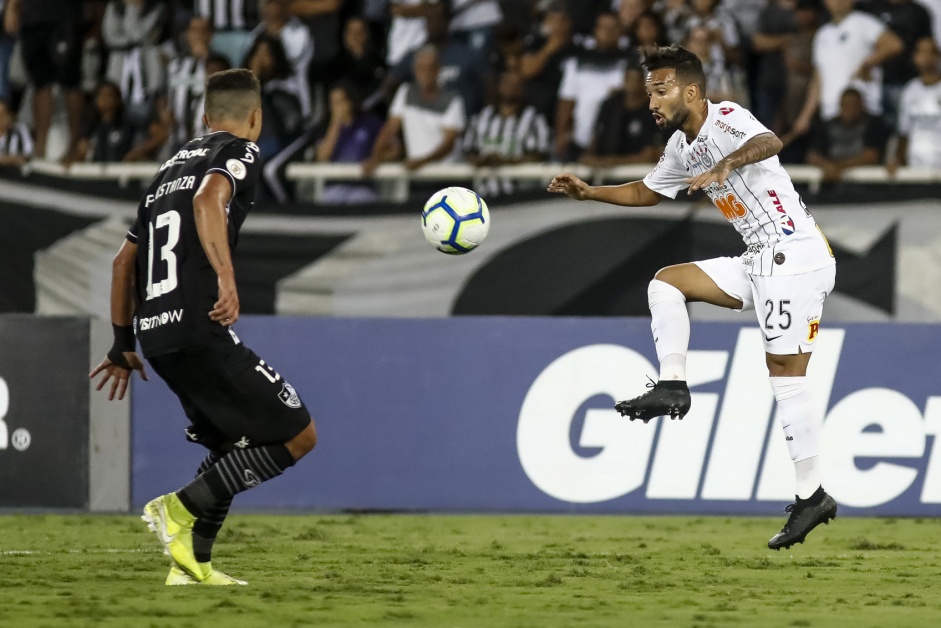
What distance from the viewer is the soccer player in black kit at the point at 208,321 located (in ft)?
21.3

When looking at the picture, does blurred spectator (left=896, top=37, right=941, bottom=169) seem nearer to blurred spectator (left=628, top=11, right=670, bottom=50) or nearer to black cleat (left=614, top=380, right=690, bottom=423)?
blurred spectator (left=628, top=11, right=670, bottom=50)

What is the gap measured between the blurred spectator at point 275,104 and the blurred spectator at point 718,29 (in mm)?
3505

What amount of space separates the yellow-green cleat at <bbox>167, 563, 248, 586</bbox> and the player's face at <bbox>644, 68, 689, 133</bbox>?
120 inches

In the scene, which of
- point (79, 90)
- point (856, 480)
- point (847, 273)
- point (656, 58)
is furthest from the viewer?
point (79, 90)

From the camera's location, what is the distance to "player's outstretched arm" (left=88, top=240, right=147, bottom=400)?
6.76 meters

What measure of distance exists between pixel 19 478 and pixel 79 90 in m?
5.46

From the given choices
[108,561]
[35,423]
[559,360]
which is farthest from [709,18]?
[108,561]

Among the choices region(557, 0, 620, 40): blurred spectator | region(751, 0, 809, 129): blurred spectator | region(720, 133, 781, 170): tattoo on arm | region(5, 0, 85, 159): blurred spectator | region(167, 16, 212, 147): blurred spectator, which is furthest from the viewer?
region(5, 0, 85, 159): blurred spectator

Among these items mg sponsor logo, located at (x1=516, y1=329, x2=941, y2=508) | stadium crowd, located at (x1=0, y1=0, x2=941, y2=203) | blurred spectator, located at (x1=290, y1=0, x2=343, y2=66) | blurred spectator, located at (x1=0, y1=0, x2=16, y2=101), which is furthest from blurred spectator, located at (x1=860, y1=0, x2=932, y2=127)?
blurred spectator, located at (x1=0, y1=0, x2=16, y2=101)

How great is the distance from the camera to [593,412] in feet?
34.3

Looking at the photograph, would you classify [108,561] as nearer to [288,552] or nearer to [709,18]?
[288,552]

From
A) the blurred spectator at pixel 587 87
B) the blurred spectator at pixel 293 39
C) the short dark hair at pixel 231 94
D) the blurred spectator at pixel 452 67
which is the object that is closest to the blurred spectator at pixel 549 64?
the blurred spectator at pixel 587 87

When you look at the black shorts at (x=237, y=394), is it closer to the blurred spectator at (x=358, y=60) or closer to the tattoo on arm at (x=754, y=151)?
the tattoo on arm at (x=754, y=151)

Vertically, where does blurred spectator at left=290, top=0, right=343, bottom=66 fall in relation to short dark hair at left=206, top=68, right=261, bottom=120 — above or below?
above
